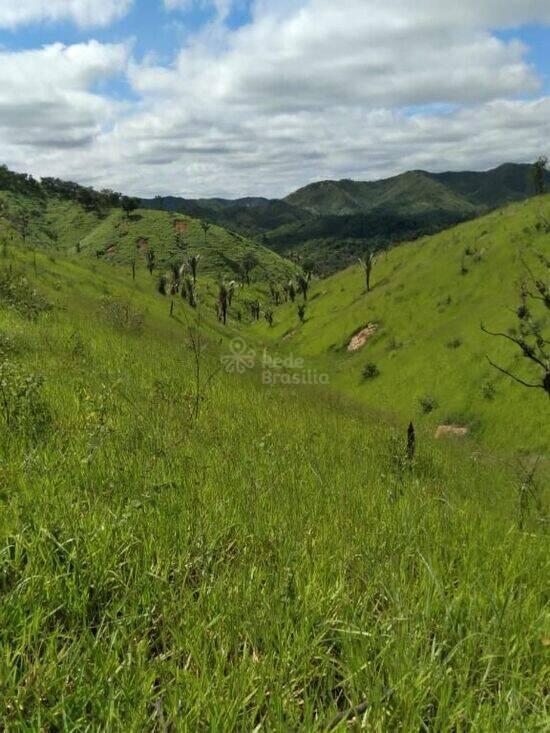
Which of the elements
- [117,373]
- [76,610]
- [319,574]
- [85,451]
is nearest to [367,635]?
[319,574]

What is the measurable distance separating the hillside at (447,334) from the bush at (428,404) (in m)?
0.09

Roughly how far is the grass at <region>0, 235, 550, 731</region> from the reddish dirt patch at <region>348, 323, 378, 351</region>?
214 ft

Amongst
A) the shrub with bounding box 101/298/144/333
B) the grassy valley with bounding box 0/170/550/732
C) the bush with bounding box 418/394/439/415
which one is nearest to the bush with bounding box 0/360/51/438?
the grassy valley with bounding box 0/170/550/732

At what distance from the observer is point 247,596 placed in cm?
265

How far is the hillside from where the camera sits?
38844 millimetres

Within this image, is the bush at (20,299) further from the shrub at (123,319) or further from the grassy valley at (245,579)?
the grassy valley at (245,579)

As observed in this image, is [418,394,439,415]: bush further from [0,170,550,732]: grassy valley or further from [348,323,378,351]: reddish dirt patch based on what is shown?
[0,170,550,732]: grassy valley

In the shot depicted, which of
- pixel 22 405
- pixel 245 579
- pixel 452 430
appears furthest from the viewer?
pixel 452 430

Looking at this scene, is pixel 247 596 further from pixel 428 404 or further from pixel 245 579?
pixel 428 404

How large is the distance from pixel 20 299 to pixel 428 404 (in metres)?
37.2

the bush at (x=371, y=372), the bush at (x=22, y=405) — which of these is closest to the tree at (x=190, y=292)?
the bush at (x=22, y=405)

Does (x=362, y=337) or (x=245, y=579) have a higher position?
(x=245, y=579)

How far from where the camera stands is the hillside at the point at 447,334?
127ft
